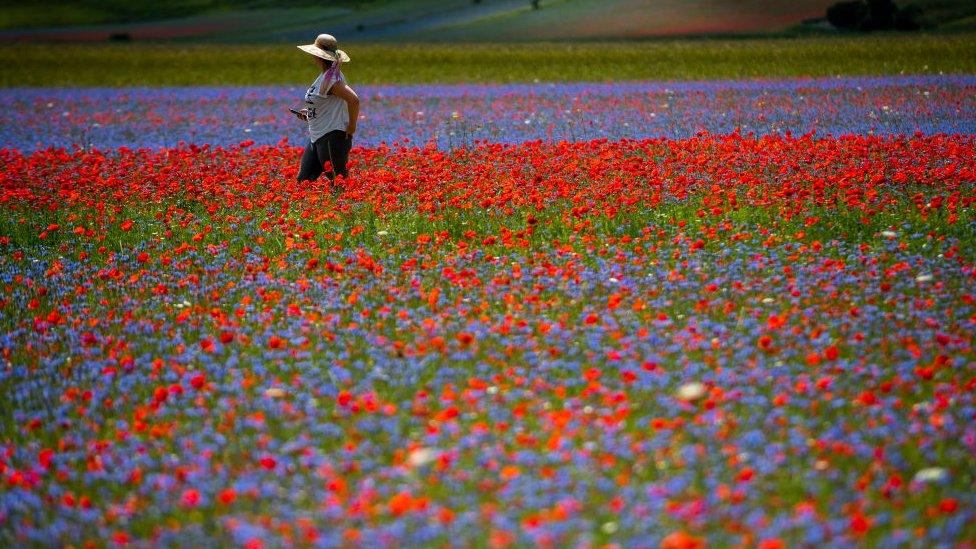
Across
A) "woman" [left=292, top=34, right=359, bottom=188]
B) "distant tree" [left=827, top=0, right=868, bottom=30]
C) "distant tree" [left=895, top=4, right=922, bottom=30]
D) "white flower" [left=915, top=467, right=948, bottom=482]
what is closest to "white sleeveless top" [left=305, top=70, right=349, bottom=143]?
"woman" [left=292, top=34, right=359, bottom=188]

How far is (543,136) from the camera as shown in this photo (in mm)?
16078

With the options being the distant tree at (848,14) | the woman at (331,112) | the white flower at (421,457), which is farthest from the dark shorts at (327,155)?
the distant tree at (848,14)

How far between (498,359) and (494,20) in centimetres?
5076

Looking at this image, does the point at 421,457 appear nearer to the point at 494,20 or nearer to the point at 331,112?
the point at 331,112

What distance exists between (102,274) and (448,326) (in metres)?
2.42

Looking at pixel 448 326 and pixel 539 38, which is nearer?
pixel 448 326

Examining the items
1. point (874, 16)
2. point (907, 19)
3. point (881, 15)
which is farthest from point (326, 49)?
point (907, 19)

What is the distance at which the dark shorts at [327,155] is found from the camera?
11070 millimetres

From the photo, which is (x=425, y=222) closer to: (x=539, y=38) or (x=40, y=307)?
(x=40, y=307)

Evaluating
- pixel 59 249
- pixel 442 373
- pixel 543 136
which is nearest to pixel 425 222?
pixel 59 249

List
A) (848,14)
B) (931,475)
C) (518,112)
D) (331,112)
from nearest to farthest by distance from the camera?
1. (931,475)
2. (331,112)
3. (518,112)
4. (848,14)

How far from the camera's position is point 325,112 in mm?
11055

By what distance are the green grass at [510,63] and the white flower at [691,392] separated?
22030 millimetres

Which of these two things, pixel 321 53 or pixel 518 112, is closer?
pixel 321 53
